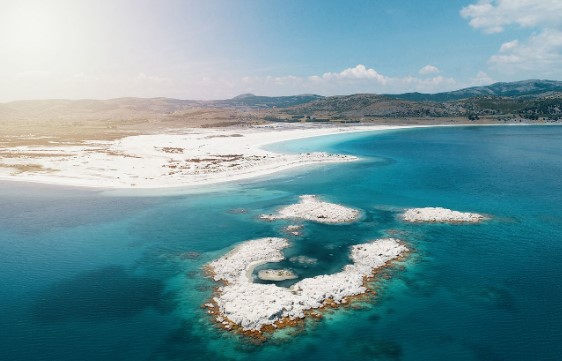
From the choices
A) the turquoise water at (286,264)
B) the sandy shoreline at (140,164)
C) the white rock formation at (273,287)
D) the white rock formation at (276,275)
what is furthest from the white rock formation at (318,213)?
the sandy shoreline at (140,164)

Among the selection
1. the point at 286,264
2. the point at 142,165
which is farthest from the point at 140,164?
the point at 286,264

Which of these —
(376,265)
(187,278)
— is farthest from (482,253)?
(187,278)

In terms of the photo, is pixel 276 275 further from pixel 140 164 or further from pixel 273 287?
pixel 140 164

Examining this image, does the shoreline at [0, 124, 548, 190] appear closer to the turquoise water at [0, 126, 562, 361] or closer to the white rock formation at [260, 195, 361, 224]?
the turquoise water at [0, 126, 562, 361]

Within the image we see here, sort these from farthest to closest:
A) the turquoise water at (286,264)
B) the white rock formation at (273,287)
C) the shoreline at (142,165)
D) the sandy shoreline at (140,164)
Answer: the sandy shoreline at (140,164) → the shoreline at (142,165) → the white rock formation at (273,287) → the turquoise water at (286,264)

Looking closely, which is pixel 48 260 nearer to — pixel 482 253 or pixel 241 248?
pixel 241 248

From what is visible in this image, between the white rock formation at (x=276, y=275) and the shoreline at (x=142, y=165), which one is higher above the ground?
the shoreline at (x=142, y=165)

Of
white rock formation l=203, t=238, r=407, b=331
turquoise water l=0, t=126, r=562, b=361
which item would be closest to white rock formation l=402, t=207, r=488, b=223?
turquoise water l=0, t=126, r=562, b=361

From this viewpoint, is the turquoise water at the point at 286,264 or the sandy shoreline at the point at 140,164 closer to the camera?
the turquoise water at the point at 286,264

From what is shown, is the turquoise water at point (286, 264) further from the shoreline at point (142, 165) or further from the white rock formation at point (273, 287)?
the shoreline at point (142, 165)
